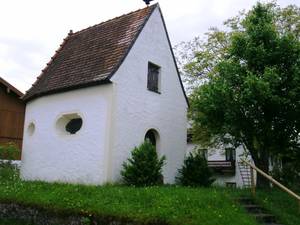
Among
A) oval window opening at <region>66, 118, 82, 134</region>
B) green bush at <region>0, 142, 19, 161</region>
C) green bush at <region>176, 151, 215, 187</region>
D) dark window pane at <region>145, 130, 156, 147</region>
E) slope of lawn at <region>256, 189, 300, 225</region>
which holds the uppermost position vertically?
oval window opening at <region>66, 118, 82, 134</region>

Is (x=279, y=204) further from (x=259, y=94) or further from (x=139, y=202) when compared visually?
(x=139, y=202)

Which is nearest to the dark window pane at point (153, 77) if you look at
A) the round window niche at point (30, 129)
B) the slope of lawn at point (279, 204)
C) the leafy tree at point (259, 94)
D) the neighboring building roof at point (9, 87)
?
the leafy tree at point (259, 94)

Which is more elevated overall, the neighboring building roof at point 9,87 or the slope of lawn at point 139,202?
the neighboring building roof at point 9,87

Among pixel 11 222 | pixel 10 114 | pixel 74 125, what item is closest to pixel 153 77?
pixel 74 125

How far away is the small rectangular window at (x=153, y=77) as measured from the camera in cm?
1914

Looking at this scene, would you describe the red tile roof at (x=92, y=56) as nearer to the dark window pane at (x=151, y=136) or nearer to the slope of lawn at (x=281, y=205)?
the dark window pane at (x=151, y=136)

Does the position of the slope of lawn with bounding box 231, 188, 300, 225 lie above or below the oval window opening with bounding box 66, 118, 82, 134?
below

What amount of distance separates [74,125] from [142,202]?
7.68 metres

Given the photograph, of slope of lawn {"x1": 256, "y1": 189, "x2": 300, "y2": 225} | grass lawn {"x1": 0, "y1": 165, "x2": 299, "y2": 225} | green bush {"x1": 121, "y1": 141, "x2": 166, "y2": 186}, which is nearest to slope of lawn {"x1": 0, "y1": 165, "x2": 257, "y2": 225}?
grass lawn {"x1": 0, "y1": 165, "x2": 299, "y2": 225}

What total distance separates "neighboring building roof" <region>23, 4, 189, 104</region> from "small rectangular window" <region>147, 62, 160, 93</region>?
1.87 meters

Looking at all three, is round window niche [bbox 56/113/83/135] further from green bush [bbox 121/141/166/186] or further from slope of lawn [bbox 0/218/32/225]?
slope of lawn [bbox 0/218/32/225]

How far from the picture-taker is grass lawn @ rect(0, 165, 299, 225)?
10.9 m

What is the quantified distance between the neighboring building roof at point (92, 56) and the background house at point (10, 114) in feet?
13.2

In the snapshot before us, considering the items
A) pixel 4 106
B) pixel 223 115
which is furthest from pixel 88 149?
pixel 4 106
